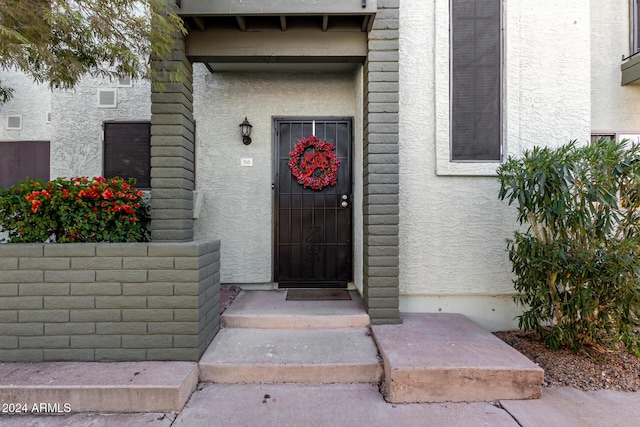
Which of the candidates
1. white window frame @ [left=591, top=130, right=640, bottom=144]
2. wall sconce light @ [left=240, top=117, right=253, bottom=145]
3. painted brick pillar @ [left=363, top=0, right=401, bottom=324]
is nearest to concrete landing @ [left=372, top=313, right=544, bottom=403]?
painted brick pillar @ [left=363, top=0, right=401, bottom=324]

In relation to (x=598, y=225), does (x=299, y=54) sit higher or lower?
higher

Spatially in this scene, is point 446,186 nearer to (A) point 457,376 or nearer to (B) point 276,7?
(A) point 457,376

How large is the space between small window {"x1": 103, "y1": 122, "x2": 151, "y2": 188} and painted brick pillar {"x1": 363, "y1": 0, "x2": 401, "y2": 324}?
321 cm

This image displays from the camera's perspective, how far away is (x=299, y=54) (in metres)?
3.31

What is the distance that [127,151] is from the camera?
4.36m

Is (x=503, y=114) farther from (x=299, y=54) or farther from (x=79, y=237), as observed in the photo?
(x=79, y=237)

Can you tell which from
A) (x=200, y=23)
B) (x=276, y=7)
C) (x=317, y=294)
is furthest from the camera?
(x=317, y=294)

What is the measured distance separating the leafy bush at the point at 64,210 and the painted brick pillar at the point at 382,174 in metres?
2.36

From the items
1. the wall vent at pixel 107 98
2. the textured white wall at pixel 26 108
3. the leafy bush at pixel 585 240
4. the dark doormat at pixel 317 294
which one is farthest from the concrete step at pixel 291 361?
the textured white wall at pixel 26 108

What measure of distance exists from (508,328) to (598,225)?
1.59 meters

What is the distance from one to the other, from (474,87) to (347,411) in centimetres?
365

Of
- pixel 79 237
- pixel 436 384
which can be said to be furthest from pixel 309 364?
pixel 79 237

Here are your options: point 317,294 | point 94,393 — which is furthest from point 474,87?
point 94,393

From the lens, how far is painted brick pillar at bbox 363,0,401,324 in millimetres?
3191
